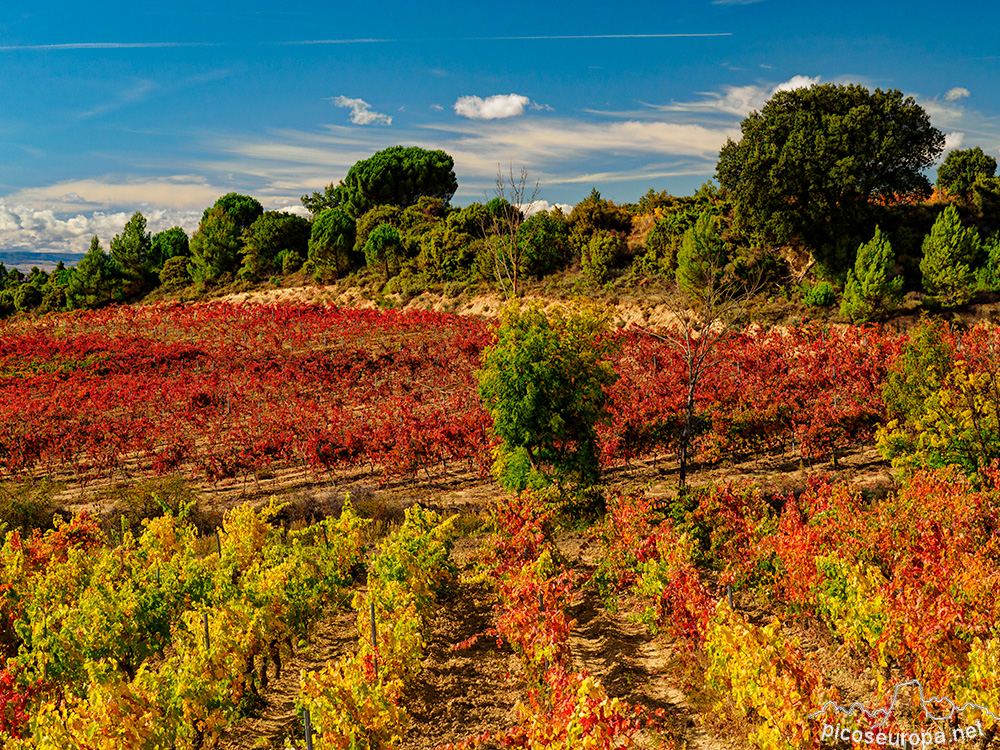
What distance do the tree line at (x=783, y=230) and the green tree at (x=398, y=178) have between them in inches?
390

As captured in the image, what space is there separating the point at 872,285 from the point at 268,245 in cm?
4935

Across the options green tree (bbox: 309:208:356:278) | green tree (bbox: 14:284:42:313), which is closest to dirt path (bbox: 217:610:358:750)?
green tree (bbox: 309:208:356:278)

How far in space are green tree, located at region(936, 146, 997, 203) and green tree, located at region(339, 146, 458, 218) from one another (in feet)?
142

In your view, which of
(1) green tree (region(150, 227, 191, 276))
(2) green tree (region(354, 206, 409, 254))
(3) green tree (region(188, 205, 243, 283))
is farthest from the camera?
(1) green tree (region(150, 227, 191, 276))

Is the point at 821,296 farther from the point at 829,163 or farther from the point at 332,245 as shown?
the point at 332,245

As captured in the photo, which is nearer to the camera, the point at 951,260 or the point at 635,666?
the point at 635,666

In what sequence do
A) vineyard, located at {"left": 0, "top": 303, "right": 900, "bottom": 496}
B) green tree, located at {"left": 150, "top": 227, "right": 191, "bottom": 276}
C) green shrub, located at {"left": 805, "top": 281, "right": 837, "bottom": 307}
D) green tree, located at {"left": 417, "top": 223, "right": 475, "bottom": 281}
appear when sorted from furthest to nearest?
green tree, located at {"left": 150, "top": 227, "right": 191, "bottom": 276}
green tree, located at {"left": 417, "top": 223, "right": 475, "bottom": 281}
green shrub, located at {"left": 805, "top": 281, "right": 837, "bottom": 307}
vineyard, located at {"left": 0, "top": 303, "right": 900, "bottom": 496}

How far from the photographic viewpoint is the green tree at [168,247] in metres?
64.8

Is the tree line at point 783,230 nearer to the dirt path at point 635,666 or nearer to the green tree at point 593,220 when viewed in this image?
the green tree at point 593,220

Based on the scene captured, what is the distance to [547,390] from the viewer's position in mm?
13180

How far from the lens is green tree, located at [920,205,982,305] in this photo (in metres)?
30.5

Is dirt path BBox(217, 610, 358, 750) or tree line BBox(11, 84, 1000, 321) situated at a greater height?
tree line BBox(11, 84, 1000, 321)

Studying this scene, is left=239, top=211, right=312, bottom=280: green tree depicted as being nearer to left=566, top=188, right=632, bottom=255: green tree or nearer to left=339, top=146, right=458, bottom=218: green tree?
left=339, top=146, right=458, bottom=218: green tree

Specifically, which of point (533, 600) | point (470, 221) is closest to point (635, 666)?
point (533, 600)
